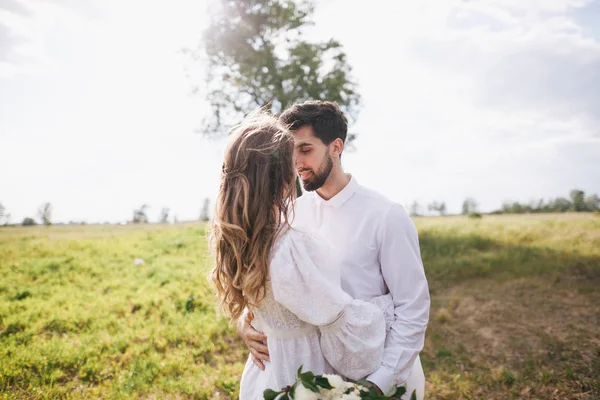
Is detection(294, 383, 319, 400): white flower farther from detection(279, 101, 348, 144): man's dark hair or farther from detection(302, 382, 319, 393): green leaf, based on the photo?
detection(279, 101, 348, 144): man's dark hair

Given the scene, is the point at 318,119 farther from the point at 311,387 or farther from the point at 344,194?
the point at 311,387

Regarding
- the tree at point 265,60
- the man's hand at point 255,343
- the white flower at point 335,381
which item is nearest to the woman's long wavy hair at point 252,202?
the man's hand at point 255,343

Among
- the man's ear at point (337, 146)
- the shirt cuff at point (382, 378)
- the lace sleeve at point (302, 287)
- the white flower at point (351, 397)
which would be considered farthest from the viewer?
the man's ear at point (337, 146)

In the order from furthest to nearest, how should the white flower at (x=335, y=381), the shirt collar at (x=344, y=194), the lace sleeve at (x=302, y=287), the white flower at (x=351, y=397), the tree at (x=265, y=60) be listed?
the tree at (x=265, y=60), the shirt collar at (x=344, y=194), the lace sleeve at (x=302, y=287), the white flower at (x=335, y=381), the white flower at (x=351, y=397)

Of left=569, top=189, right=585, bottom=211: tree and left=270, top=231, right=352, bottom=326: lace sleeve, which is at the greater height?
left=569, top=189, right=585, bottom=211: tree

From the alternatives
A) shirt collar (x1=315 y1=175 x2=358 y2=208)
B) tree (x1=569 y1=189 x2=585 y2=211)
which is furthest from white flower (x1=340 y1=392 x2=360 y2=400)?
tree (x1=569 y1=189 x2=585 y2=211)

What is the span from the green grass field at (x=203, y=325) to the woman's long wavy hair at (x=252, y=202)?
3.54 ft

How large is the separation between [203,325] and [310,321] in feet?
18.6

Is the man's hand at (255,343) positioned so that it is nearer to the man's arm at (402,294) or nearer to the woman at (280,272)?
the woman at (280,272)

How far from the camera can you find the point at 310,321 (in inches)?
73.9

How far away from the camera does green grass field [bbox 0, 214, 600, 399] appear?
199 inches

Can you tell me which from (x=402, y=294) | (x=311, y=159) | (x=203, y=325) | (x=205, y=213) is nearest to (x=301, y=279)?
(x=402, y=294)

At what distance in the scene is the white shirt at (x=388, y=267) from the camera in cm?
226

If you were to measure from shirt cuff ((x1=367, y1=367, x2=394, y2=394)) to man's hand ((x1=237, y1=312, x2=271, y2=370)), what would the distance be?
650mm
